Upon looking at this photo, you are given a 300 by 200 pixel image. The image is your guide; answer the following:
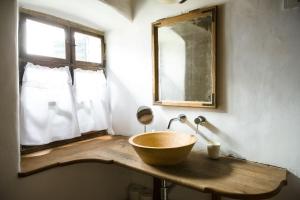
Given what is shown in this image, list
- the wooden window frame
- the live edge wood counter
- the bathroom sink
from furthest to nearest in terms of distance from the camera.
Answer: the wooden window frame, the bathroom sink, the live edge wood counter

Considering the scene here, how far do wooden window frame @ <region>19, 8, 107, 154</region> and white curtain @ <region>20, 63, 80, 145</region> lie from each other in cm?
6

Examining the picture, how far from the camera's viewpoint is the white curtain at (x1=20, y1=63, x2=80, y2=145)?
154 centimetres

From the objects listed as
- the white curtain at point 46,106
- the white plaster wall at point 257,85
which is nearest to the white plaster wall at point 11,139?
the white curtain at point 46,106

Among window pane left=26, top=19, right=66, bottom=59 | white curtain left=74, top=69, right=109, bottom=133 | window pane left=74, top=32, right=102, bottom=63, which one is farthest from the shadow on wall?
window pane left=26, top=19, right=66, bottom=59

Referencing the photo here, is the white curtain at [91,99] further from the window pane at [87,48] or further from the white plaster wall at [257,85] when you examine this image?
the white plaster wall at [257,85]

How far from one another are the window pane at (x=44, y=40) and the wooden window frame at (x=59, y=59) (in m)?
0.03

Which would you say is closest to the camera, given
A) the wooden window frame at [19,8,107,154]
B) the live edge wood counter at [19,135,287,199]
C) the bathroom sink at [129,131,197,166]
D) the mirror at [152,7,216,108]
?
the live edge wood counter at [19,135,287,199]

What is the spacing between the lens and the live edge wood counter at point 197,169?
0.94 m

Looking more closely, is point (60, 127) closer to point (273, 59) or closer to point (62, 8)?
point (62, 8)

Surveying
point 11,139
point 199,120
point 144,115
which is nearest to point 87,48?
point 144,115

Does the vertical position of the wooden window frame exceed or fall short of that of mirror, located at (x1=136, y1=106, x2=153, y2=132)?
it exceeds it

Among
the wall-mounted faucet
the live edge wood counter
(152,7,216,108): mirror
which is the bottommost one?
the live edge wood counter

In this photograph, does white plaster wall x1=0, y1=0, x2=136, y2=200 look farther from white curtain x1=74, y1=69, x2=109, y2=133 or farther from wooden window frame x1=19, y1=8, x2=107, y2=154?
white curtain x1=74, y1=69, x2=109, y2=133

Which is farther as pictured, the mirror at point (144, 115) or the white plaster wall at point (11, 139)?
the mirror at point (144, 115)
